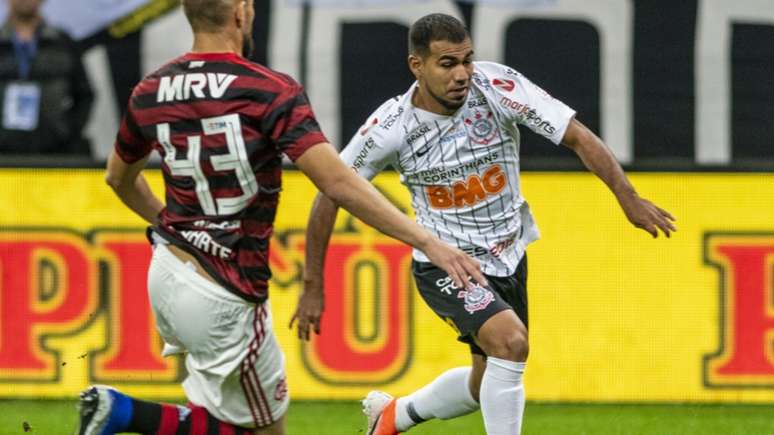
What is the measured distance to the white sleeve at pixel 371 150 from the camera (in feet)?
21.3

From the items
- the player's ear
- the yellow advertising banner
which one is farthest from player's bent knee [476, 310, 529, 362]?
the yellow advertising banner

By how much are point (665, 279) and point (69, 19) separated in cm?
458

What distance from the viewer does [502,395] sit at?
6305 millimetres

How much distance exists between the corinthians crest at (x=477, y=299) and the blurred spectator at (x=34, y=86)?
16.1 ft

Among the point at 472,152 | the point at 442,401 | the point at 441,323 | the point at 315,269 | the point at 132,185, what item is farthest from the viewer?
the point at 441,323

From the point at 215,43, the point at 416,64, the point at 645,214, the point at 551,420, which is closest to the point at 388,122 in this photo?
the point at 416,64

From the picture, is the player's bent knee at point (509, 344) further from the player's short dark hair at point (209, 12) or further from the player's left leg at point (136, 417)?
the player's short dark hair at point (209, 12)

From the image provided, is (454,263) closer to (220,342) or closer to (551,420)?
(220,342)

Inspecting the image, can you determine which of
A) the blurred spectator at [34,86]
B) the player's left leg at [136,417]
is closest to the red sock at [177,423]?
the player's left leg at [136,417]

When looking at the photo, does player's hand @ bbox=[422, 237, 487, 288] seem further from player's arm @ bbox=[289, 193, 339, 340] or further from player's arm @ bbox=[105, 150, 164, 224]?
player's arm @ bbox=[105, 150, 164, 224]

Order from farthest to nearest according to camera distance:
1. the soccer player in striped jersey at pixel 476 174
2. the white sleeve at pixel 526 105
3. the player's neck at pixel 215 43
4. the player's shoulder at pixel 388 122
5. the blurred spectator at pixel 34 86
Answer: the blurred spectator at pixel 34 86 < the player's shoulder at pixel 388 122 < the white sleeve at pixel 526 105 < the soccer player in striped jersey at pixel 476 174 < the player's neck at pixel 215 43

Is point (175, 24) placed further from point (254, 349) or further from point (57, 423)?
point (254, 349)

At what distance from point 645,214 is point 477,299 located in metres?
0.73

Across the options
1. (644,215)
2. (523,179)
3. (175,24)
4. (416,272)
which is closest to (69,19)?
(175,24)
